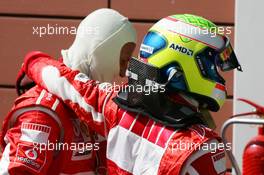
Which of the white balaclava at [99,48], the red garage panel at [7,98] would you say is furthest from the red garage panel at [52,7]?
the white balaclava at [99,48]

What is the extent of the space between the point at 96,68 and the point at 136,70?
1.89ft

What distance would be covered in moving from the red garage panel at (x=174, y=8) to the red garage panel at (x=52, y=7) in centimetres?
19

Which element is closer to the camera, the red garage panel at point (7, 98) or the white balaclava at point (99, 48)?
the white balaclava at point (99, 48)

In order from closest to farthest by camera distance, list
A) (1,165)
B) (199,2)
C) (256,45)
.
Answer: (1,165)
(256,45)
(199,2)

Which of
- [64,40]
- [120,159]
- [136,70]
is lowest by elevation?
[64,40]

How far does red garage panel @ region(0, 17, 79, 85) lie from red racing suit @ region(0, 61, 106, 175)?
268 cm

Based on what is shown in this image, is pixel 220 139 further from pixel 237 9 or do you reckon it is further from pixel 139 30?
pixel 139 30

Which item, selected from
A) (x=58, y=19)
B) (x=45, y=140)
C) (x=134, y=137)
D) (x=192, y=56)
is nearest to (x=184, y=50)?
(x=192, y=56)

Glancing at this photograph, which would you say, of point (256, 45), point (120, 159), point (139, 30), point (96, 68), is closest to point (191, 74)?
point (120, 159)

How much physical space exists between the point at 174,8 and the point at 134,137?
9.95 ft

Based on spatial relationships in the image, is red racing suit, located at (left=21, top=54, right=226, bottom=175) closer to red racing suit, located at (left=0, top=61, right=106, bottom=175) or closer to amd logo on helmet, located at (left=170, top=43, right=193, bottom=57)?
red racing suit, located at (left=0, top=61, right=106, bottom=175)

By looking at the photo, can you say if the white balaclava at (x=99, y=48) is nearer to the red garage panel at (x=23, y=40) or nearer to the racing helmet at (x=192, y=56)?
the racing helmet at (x=192, y=56)

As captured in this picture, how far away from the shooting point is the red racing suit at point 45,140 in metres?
3.06

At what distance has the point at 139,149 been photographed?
2.75 metres
